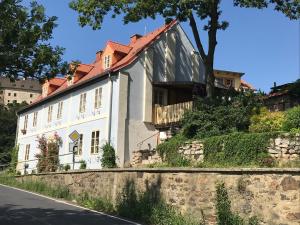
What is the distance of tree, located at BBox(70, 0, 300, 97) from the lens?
26281 mm

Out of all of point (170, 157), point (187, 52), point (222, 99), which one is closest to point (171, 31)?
point (187, 52)

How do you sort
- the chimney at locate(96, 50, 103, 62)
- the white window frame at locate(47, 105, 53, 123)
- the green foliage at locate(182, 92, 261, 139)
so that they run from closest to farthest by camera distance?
the green foliage at locate(182, 92, 261, 139) → the white window frame at locate(47, 105, 53, 123) → the chimney at locate(96, 50, 103, 62)

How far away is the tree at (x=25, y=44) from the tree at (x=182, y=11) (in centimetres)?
1387

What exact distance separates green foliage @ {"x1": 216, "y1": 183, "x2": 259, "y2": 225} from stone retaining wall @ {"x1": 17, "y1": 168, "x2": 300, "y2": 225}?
0.54 feet

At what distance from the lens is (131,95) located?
102 feet

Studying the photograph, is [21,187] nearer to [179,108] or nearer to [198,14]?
[179,108]

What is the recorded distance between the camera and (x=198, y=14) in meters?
28.0

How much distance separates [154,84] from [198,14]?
6202 mm

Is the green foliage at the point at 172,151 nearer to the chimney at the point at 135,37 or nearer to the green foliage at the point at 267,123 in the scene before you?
the green foliage at the point at 267,123

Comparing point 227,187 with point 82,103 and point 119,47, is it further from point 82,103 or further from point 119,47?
point 119,47

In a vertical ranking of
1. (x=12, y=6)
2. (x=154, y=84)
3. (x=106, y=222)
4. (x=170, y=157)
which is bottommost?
(x=106, y=222)

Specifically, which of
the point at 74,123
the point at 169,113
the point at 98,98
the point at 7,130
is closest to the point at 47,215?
the point at 169,113

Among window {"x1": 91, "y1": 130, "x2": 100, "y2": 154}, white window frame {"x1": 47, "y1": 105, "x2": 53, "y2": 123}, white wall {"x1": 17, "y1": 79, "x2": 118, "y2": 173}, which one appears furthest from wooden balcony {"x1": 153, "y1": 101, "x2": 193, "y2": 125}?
white window frame {"x1": 47, "y1": 105, "x2": 53, "y2": 123}

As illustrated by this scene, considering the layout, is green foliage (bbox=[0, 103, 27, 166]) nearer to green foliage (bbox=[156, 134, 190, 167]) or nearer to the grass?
green foliage (bbox=[156, 134, 190, 167])
